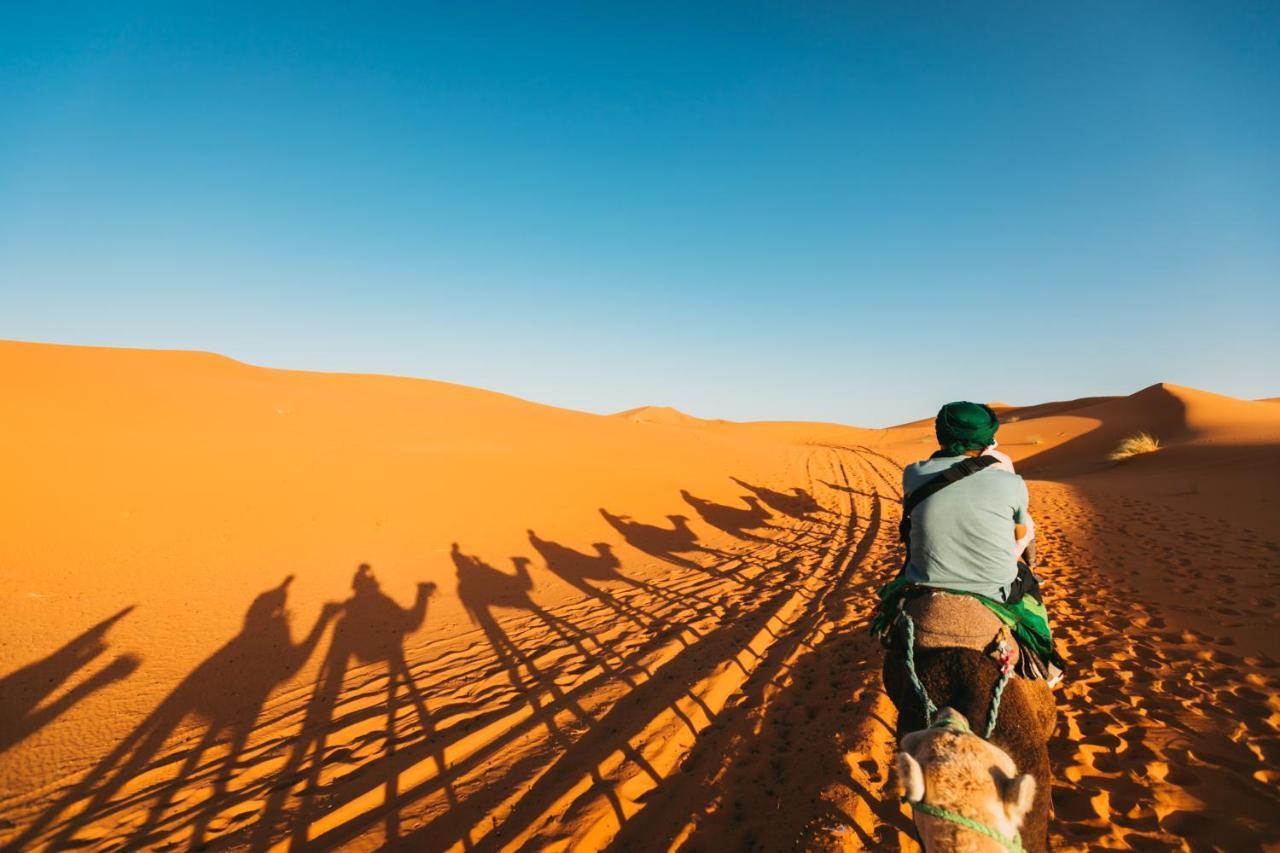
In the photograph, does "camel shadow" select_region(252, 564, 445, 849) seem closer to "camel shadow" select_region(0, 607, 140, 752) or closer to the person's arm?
"camel shadow" select_region(0, 607, 140, 752)

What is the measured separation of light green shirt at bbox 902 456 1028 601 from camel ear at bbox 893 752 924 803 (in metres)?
0.99

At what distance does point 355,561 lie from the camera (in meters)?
10.3

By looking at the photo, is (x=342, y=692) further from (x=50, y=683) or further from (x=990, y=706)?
(x=990, y=706)

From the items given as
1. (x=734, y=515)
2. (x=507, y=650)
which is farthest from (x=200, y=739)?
(x=734, y=515)

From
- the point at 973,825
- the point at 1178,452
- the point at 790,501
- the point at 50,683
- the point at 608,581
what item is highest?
the point at 973,825

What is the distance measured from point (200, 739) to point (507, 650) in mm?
3078

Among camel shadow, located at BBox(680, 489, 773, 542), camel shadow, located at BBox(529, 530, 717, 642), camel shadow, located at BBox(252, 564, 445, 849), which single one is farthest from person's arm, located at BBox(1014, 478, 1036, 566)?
camel shadow, located at BBox(680, 489, 773, 542)

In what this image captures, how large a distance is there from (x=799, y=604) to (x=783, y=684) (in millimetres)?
2700

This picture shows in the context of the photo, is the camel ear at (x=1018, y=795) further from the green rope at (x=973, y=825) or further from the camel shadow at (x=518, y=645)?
the camel shadow at (x=518, y=645)

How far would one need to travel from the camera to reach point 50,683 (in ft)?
20.4

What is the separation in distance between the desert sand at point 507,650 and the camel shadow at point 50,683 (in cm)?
3

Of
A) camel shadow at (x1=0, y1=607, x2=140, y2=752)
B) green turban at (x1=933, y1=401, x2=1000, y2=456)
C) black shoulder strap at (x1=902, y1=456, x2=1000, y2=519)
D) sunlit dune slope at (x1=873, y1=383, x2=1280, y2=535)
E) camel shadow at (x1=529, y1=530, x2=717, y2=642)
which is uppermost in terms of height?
green turban at (x1=933, y1=401, x2=1000, y2=456)

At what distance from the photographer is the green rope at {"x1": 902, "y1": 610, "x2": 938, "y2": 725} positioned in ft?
7.76

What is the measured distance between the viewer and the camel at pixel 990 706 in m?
2.21
